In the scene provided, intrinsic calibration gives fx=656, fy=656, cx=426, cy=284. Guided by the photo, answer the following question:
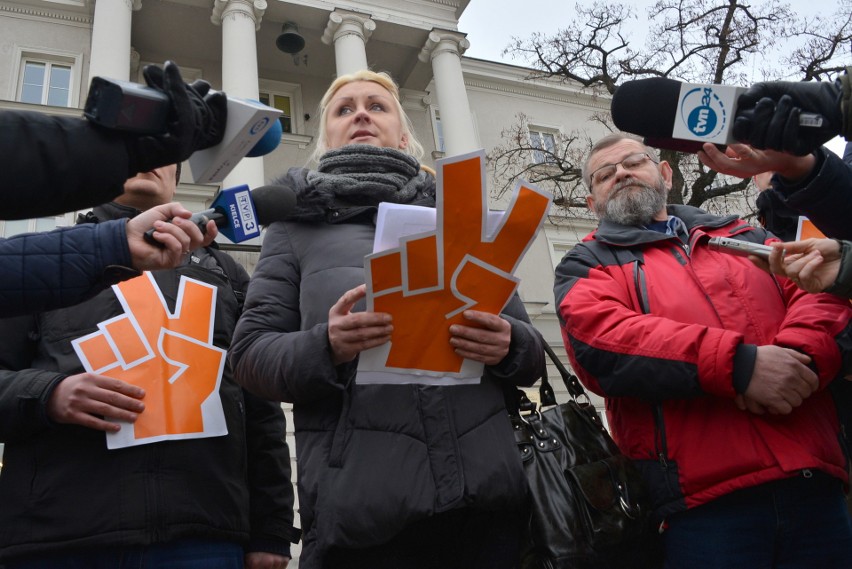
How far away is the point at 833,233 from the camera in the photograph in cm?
176

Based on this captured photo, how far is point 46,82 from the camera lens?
493 inches

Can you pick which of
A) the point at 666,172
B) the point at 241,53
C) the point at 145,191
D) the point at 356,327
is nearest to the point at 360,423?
the point at 356,327

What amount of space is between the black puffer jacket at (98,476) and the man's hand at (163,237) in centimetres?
62

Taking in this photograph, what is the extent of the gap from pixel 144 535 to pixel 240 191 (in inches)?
35.0

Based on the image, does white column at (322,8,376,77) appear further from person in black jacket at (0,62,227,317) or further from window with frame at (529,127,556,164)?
person in black jacket at (0,62,227,317)

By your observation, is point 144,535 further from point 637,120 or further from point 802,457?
point 802,457

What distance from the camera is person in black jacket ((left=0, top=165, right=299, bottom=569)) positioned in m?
1.61

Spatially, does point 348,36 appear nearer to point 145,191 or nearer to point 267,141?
point 145,191

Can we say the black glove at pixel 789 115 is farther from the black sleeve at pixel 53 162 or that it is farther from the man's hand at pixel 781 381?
the black sleeve at pixel 53 162

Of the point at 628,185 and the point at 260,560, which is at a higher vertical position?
the point at 628,185

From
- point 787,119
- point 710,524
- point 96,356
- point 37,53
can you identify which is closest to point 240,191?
point 96,356

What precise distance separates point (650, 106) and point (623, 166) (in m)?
1.13

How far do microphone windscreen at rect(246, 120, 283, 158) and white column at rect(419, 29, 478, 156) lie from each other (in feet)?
38.7

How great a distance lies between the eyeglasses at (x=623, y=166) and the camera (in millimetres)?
2623
